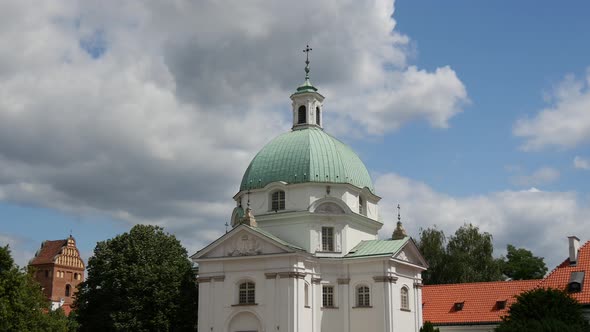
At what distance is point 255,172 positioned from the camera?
48.0 meters

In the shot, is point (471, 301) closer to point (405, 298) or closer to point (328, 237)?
point (405, 298)

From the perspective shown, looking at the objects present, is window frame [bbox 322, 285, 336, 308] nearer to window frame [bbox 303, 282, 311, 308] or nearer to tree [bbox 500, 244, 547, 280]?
window frame [bbox 303, 282, 311, 308]

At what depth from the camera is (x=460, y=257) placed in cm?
6209

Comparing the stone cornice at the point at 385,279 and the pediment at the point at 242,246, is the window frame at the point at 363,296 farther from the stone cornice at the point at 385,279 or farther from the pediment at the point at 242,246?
the pediment at the point at 242,246

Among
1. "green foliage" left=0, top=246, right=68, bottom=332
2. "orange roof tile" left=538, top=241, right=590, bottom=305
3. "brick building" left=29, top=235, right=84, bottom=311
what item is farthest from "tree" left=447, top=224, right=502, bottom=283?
"brick building" left=29, top=235, right=84, bottom=311

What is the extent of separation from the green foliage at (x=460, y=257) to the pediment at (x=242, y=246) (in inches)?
990

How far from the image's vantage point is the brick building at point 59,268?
347ft

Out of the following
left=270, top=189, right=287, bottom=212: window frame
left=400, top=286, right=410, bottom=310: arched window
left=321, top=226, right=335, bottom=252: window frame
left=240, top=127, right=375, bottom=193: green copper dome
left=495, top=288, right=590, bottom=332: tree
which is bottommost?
left=495, top=288, right=590, bottom=332: tree

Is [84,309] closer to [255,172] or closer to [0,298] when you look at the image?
[0,298]

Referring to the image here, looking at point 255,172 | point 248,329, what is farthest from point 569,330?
point 255,172

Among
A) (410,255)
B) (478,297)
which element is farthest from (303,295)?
(478,297)

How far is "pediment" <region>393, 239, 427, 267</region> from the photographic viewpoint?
4533cm

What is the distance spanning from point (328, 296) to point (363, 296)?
87.9 inches

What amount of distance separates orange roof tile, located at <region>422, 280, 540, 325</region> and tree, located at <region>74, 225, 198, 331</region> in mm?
17526
